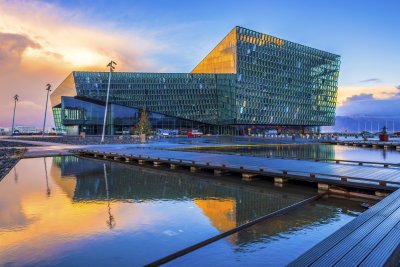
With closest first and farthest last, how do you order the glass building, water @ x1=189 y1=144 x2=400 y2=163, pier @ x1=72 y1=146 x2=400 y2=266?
pier @ x1=72 y1=146 x2=400 y2=266
water @ x1=189 y1=144 x2=400 y2=163
the glass building

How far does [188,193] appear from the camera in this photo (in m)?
17.1

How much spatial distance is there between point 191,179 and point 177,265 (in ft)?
41.7

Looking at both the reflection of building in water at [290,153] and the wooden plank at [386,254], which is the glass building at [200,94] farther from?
the wooden plank at [386,254]

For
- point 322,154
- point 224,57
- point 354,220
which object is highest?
point 224,57

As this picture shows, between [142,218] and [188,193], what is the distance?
482 centimetres

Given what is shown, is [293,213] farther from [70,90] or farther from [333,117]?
[333,117]

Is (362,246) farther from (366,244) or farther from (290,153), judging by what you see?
(290,153)

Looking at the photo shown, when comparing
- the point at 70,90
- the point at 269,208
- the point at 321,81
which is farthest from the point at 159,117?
the point at 269,208

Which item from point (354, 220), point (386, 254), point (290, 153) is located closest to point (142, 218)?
point (354, 220)

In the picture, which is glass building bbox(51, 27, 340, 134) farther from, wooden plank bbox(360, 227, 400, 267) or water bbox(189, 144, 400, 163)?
wooden plank bbox(360, 227, 400, 267)

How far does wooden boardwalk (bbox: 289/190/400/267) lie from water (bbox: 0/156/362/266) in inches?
67.1

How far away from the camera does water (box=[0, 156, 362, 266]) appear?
9211 millimetres

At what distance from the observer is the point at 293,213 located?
13.1 meters

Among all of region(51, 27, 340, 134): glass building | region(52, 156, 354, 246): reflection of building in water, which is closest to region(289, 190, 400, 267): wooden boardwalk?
region(52, 156, 354, 246): reflection of building in water
